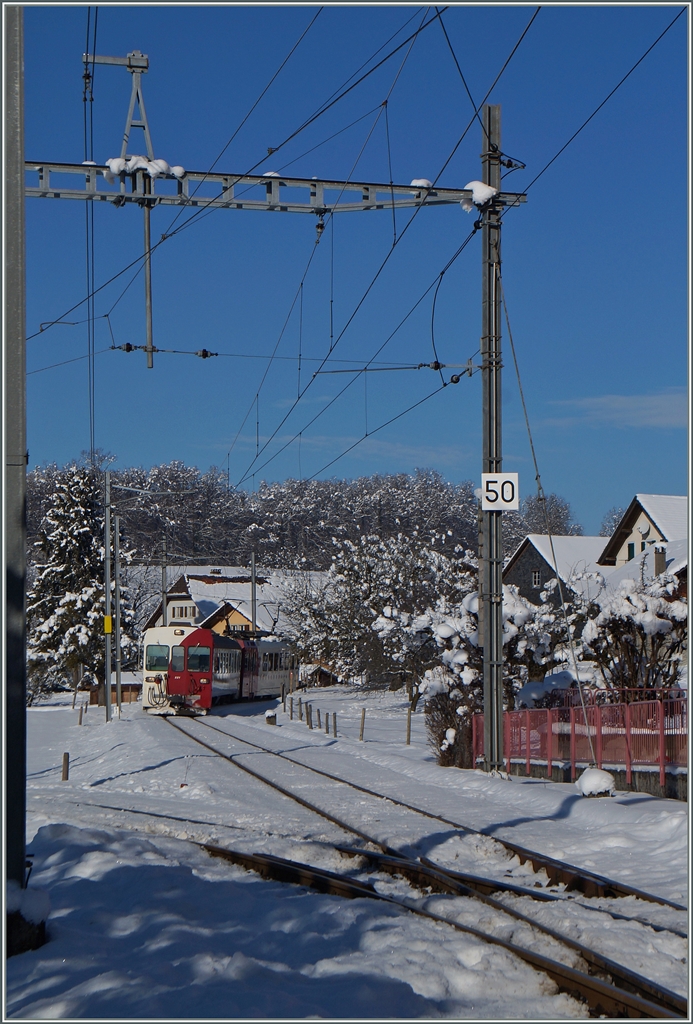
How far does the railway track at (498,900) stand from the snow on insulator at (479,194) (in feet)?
33.6

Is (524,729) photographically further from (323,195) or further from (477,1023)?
(477,1023)

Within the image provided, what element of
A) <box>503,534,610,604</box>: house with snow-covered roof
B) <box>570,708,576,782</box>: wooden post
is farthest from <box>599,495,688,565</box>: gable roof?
<box>570,708,576,782</box>: wooden post

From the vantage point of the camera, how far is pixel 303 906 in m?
7.96

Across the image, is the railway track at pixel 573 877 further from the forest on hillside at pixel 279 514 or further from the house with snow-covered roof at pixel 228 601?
the house with snow-covered roof at pixel 228 601

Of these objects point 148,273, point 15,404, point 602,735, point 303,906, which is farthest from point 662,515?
point 15,404

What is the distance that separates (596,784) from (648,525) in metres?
29.6

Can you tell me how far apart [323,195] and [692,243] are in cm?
873

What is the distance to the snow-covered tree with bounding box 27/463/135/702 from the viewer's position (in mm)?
57312

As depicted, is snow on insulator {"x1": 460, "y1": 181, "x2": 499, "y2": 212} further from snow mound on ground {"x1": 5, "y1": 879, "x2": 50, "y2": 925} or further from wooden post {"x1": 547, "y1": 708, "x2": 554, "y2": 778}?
snow mound on ground {"x1": 5, "y1": 879, "x2": 50, "y2": 925}

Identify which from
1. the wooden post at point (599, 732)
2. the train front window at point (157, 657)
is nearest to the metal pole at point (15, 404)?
the wooden post at point (599, 732)

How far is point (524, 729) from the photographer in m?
19.2

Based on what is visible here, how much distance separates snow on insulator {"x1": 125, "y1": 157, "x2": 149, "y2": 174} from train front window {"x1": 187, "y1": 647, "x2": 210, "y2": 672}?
84.9ft

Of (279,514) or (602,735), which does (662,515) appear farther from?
(279,514)

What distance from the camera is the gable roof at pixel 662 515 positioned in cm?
3838
